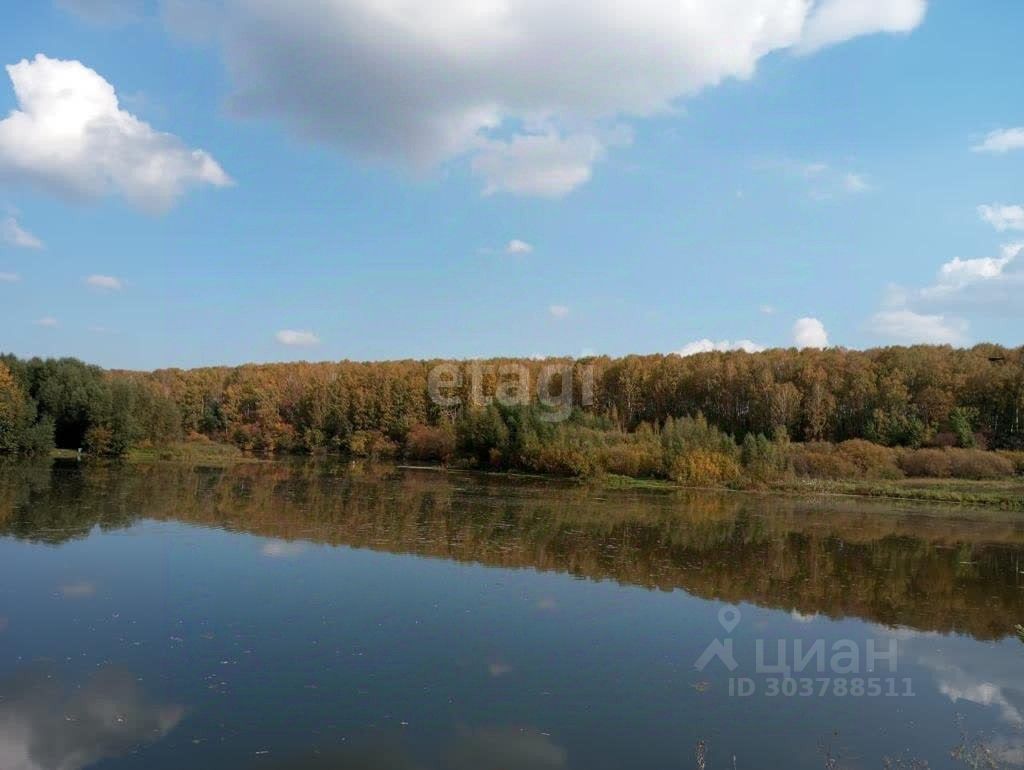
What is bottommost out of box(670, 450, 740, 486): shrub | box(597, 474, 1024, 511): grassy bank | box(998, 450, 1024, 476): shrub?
box(597, 474, 1024, 511): grassy bank

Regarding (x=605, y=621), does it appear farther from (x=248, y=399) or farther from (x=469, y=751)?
(x=248, y=399)

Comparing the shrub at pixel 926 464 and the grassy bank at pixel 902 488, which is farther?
the shrub at pixel 926 464

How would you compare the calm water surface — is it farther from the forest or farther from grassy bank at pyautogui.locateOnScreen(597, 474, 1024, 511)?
the forest

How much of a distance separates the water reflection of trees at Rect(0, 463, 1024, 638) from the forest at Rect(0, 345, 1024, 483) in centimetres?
780

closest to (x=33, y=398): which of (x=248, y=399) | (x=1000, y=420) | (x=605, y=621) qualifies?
(x=248, y=399)

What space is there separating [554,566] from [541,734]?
8961mm

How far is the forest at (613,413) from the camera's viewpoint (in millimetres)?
41719

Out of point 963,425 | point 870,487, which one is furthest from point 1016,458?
point 870,487

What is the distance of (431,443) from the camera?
187 ft

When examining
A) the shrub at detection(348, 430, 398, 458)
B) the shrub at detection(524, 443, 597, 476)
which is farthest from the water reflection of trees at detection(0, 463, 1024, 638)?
the shrub at detection(348, 430, 398, 458)

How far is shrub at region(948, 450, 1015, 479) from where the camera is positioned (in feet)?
132

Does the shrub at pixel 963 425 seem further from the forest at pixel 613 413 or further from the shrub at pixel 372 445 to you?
the shrub at pixel 372 445

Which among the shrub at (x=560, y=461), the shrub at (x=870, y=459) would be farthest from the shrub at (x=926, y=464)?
the shrub at (x=560, y=461)

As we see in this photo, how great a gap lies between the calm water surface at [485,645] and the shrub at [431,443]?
104 ft
